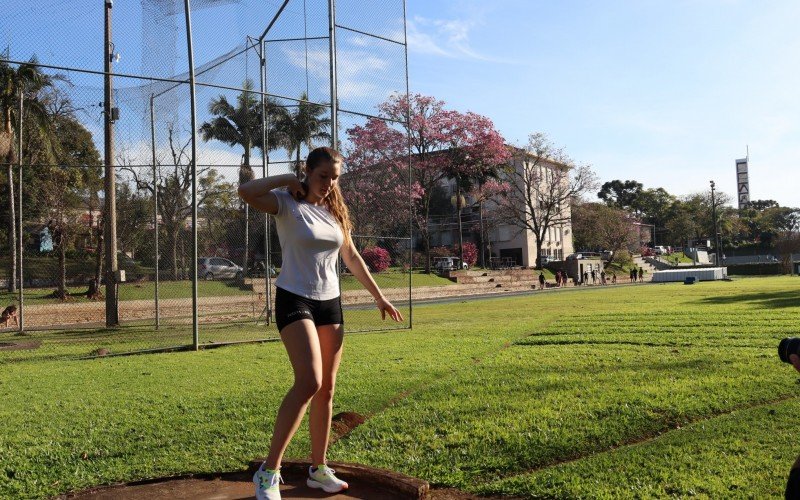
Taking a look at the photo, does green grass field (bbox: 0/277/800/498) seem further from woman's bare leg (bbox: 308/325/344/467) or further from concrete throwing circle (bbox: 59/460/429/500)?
woman's bare leg (bbox: 308/325/344/467)

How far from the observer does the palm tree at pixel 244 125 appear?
11352mm

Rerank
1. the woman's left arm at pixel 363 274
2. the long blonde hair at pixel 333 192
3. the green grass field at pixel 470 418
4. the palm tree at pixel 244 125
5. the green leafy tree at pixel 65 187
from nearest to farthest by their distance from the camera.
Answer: the long blonde hair at pixel 333 192 → the green grass field at pixel 470 418 → the woman's left arm at pixel 363 274 → the palm tree at pixel 244 125 → the green leafy tree at pixel 65 187

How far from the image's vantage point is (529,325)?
1288cm

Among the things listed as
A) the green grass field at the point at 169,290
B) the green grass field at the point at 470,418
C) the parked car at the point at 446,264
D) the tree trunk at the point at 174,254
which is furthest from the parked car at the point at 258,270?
the parked car at the point at 446,264

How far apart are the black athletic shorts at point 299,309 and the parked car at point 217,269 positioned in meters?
9.11

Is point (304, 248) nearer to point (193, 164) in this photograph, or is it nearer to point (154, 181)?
point (193, 164)

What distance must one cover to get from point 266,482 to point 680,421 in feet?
9.88

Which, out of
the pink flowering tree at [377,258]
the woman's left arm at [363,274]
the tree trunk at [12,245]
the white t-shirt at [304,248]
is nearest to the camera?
the white t-shirt at [304,248]

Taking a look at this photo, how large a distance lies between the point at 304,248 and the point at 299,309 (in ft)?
1.06

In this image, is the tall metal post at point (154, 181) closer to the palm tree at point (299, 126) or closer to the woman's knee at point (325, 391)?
the palm tree at point (299, 126)

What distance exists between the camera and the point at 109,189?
12.6m

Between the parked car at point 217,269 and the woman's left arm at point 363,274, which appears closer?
the woman's left arm at point 363,274

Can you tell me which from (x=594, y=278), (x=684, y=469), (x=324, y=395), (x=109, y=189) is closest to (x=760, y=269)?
(x=594, y=278)

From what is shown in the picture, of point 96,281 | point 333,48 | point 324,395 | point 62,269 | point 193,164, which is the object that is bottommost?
point 324,395
